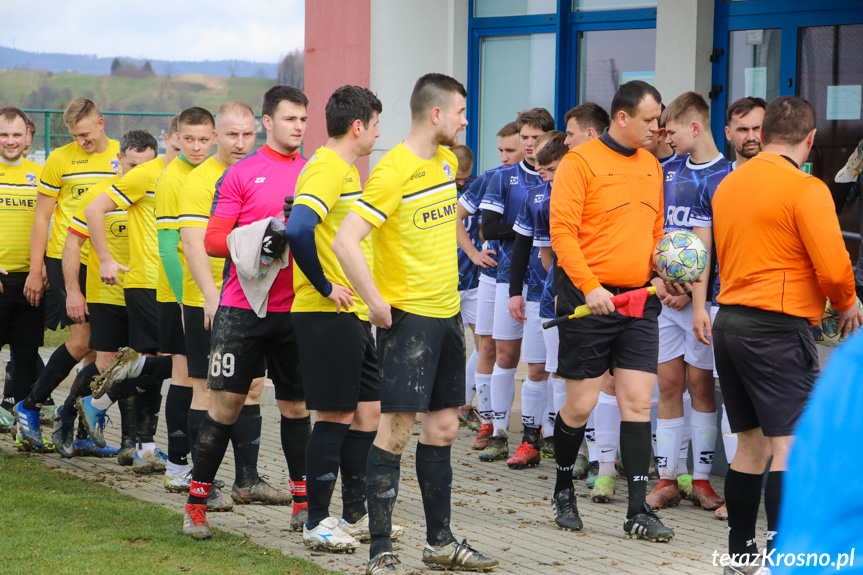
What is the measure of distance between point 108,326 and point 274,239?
2.91 m

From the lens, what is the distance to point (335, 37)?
37.9 feet

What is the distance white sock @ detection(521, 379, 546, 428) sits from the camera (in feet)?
25.2

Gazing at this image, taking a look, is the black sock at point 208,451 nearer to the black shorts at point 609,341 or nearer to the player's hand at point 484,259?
the black shorts at point 609,341

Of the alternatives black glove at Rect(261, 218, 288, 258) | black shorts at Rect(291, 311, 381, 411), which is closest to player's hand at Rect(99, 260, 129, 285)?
black glove at Rect(261, 218, 288, 258)

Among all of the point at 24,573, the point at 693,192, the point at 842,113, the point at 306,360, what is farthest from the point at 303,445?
the point at 842,113

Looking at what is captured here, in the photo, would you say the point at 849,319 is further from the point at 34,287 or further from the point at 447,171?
the point at 34,287

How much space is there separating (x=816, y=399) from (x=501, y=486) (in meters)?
5.61

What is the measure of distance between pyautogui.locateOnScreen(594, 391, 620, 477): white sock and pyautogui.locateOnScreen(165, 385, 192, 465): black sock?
2613mm

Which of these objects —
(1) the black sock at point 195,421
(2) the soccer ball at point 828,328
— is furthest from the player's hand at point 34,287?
(2) the soccer ball at point 828,328

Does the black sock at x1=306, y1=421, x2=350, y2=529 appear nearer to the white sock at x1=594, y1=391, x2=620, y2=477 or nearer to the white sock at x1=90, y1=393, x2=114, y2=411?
the white sock at x1=594, y1=391, x2=620, y2=477

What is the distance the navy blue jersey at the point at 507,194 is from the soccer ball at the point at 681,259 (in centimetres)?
233

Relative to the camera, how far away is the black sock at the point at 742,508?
15.1ft

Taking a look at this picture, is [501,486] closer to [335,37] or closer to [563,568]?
[563,568]

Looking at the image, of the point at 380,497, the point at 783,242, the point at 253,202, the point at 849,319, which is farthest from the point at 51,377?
the point at 849,319
